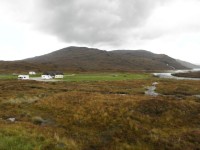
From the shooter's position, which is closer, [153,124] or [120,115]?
[153,124]

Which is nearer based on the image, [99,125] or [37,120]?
[99,125]

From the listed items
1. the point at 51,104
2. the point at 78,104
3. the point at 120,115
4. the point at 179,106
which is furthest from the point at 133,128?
the point at 51,104

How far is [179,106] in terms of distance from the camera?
28312mm

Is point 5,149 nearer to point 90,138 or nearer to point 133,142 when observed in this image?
point 90,138

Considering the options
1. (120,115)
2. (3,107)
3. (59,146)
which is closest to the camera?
(59,146)

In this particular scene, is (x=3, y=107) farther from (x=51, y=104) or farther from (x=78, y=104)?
(x=78, y=104)

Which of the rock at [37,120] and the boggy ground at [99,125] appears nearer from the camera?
the boggy ground at [99,125]

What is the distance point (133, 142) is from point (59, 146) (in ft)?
18.0

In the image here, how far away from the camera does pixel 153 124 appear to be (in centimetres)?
2272

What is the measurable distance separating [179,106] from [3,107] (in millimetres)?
21490

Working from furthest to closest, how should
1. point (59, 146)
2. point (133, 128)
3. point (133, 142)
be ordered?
point (133, 128) → point (133, 142) → point (59, 146)

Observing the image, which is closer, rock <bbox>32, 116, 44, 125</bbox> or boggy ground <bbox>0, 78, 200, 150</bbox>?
boggy ground <bbox>0, 78, 200, 150</bbox>

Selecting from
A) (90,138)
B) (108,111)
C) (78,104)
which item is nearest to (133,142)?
(90,138)

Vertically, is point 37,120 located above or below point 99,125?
above
